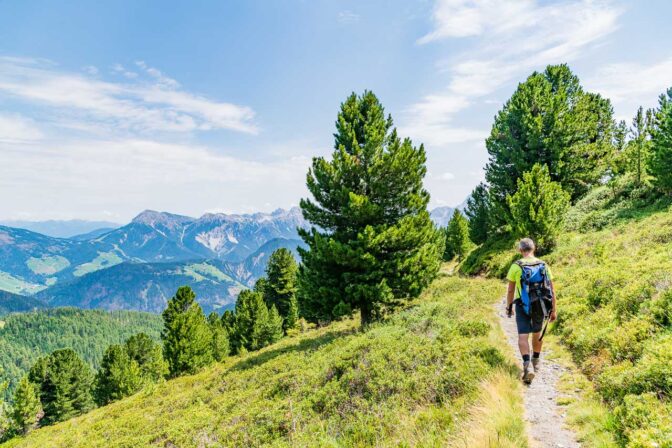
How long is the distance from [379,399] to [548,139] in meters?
29.3

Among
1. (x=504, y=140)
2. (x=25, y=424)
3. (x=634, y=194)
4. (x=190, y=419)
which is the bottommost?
(x=25, y=424)


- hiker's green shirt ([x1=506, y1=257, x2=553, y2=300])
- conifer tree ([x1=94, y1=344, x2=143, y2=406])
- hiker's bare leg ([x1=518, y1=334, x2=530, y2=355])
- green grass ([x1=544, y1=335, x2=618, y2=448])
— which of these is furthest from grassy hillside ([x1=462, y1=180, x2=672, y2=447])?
conifer tree ([x1=94, y1=344, x2=143, y2=406])

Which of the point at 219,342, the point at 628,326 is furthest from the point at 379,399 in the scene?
the point at 219,342

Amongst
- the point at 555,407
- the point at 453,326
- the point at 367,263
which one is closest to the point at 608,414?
the point at 555,407

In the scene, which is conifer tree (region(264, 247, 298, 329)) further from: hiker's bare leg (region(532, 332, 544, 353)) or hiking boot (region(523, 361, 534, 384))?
hiking boot (region(523, 361, 534, 384))

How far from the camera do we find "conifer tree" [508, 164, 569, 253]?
72.6 feet

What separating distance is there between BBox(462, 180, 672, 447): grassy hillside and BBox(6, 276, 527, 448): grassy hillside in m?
1.50

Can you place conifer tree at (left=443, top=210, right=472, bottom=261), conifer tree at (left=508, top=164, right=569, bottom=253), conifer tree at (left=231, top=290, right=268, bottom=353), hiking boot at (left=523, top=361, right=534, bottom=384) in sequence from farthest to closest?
conifer tree at (left=443, top=210, right=472, bottom=261) < conifer tree at (left=231, top=290, right=268, bottom=353) < conifer tree at (left=508, top=164, right=569, bottom=253) < hiking boot at (left=523, top=361, right=534, bottom=384)

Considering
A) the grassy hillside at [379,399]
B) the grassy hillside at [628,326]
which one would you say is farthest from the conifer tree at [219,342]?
the grassy hillside at [628,326]

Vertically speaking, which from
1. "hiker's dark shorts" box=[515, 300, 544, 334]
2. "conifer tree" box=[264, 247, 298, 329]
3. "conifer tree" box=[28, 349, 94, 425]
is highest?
"hiker's dark shorts" box=[515, 300, 544, 334]

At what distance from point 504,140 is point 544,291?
3022 cm

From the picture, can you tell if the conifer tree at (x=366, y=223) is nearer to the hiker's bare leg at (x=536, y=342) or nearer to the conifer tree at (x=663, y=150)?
the hiker's bare leg at (x=536, y=342)

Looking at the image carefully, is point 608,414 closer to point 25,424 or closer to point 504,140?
point 504,140

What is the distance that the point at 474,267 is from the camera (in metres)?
A: 31.2
